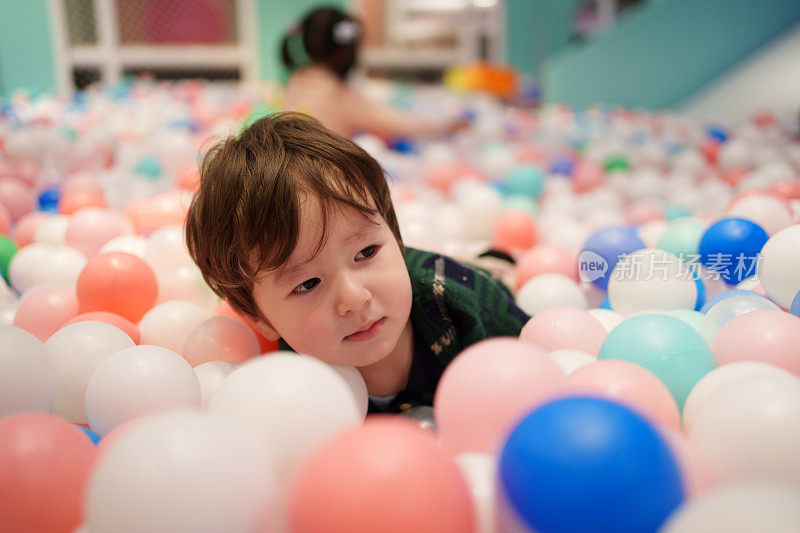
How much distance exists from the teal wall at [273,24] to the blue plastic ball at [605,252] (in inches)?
Result: 144

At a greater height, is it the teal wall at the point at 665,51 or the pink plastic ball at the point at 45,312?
the teal wall at the point at 665,51

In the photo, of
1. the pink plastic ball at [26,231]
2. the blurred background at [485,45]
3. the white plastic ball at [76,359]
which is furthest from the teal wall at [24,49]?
the white plastic ball at [76,359]

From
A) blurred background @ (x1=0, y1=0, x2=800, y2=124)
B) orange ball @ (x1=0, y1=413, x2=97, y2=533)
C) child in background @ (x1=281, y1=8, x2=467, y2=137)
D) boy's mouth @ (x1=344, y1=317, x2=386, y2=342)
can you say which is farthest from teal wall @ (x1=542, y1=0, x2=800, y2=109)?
orange ball @ (x1=0, y1=413, x2=97, y2=533)

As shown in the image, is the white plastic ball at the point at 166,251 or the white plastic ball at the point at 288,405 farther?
the white plastic ball at the point at 166,251

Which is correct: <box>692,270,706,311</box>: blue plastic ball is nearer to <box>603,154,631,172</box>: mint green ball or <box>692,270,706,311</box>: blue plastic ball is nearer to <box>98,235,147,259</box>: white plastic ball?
<box>98,235,147,259</box>: white plastic ball

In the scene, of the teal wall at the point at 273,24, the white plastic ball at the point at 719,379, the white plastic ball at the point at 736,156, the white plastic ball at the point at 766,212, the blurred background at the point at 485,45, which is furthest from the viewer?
the teal wall at the point at 273,24

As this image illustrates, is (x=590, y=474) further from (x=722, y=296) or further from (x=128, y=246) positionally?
(x=128, y=246)

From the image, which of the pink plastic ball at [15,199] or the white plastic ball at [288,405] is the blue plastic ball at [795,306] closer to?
the white plastic ball at [288,405]

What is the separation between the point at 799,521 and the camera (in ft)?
0.98

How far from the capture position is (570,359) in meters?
0.65

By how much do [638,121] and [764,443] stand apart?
8.55ft

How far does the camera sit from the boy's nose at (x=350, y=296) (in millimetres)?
647

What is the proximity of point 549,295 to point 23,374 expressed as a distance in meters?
0.71

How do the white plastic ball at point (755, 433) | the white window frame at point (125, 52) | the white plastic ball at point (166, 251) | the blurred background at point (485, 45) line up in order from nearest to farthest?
the white plastic ball at point (755, 433)
the white plastic ball at point (166, 251)
the blurred background at point (485, 45)
the white window frame at point (125, 52)
